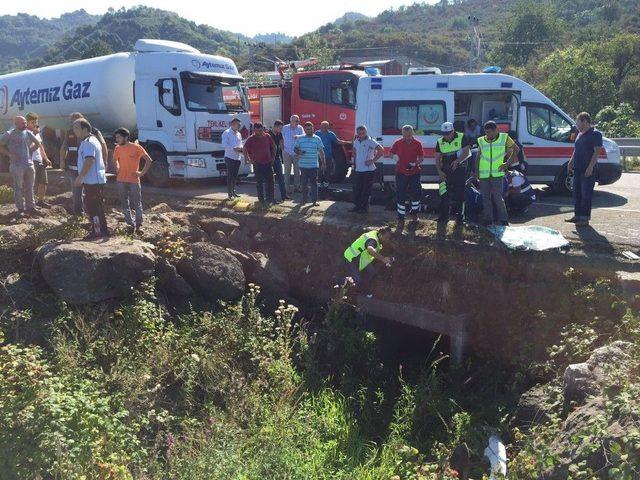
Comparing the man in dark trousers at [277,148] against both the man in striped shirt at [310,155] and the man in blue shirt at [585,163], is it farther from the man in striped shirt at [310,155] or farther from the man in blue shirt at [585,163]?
the man in blue shirt at [585,163]

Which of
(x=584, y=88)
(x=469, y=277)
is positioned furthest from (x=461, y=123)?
(x=584, y=88)

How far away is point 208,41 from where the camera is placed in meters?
117

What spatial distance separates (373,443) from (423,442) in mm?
589

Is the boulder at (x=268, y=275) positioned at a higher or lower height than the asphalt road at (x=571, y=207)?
lower

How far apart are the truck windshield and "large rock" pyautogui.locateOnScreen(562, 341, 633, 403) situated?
9761 millimetres

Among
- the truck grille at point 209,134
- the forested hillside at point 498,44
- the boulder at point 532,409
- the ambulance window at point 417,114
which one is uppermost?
the forested hillside at point 498,44

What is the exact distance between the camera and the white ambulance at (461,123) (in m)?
11.4

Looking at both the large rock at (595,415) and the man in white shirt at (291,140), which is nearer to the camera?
the large rock at (595,415)

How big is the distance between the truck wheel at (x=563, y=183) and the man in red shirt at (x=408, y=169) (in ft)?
13.7

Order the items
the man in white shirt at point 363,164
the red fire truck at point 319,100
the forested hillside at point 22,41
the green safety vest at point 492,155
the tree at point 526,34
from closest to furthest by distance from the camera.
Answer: the green safety vest at point 492,155 < the man in white shirt at point 363,164 < the red fire truck at point 319,100 < the tree at point 526,34 < the forested hillside at point 22,41

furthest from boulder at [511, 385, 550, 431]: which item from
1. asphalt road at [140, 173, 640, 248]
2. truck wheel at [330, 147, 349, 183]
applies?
truck wheel at [330, 147, 349, 183]

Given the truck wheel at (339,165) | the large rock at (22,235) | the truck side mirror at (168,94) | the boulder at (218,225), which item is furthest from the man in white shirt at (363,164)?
the truck side mirror at (168,94)

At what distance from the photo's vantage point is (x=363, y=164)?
9461mm

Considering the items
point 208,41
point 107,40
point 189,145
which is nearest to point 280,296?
point 189,145
